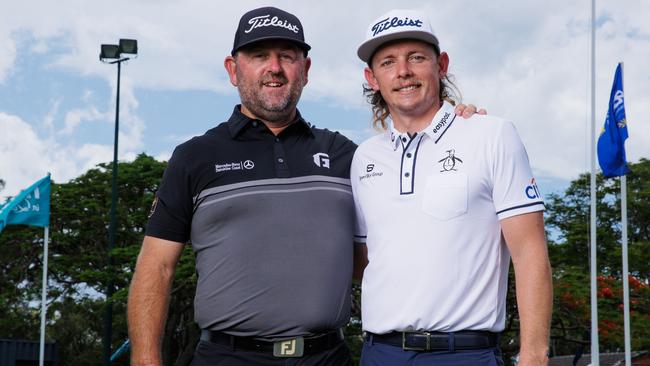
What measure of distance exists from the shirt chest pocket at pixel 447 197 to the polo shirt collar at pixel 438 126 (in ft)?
0.78

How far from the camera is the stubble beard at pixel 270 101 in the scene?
4250 millimetres

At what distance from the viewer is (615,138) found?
22359mm

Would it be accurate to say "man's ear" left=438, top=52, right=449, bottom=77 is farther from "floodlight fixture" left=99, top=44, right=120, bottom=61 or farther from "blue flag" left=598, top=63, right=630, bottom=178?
"floodlight fixture" left=99, top=44, right=120, bottom=61

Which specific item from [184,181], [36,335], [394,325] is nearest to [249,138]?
[184,181]

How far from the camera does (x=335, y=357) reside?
404cm

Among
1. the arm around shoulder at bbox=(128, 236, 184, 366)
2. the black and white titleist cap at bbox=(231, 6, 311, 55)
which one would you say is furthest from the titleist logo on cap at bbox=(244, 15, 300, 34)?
the arm around shoulder at bbox=(128, 236, 184, 366)

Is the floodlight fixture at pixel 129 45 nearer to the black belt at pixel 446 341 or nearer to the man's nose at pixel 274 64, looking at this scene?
the man's nose at pixel 274 64

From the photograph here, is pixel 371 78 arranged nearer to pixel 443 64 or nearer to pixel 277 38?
pixel 443 64

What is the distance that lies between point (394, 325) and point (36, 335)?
103ft

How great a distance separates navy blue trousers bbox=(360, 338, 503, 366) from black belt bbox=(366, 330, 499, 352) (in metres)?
0.02

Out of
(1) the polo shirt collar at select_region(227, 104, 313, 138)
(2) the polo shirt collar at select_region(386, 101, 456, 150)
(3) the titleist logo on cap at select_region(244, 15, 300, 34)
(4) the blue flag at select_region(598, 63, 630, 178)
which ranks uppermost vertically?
(4) the blue flag at select_region(598, 63, 630, 178)

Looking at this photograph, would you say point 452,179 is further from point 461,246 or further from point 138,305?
point 138,305

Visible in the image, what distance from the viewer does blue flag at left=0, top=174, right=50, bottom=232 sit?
22.0 meters

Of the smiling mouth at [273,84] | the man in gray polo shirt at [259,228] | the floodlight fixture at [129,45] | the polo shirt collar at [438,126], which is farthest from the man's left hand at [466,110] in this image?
the floodlight fixture at [129,45]
